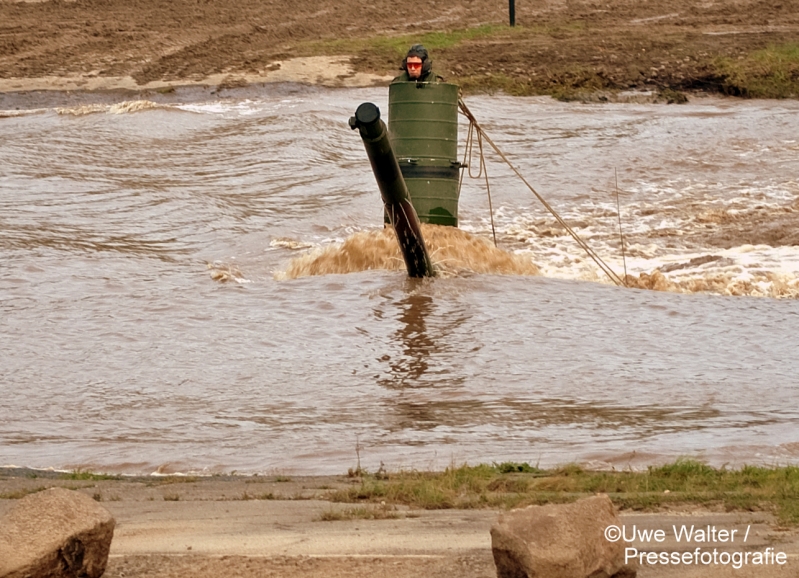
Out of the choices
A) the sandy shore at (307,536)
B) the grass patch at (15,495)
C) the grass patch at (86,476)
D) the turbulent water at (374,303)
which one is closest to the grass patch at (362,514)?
the sandy shore at (307,536)

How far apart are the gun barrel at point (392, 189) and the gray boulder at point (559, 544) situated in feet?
18.0

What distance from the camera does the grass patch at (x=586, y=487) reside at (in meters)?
4.68

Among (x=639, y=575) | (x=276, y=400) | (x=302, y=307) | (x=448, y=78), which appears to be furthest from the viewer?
(x=448, y=78)

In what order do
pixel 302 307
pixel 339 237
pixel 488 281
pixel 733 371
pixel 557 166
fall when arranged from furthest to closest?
pixel 557 166, pixel 339 237, pixel 488 281, pixel 302 307, pixel 733 371

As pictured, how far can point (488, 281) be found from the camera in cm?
1092

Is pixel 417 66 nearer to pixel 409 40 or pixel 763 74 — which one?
pixel 763 74

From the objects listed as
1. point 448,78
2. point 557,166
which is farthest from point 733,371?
point 448,78

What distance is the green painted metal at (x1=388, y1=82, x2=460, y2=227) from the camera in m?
10.5

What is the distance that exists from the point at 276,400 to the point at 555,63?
57.8 ft

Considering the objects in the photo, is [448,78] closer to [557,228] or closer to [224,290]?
[557,228]

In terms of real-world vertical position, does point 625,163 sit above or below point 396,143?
below

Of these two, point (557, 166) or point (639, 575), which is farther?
point (557, 166)

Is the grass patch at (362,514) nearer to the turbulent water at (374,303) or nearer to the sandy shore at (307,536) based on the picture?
the sandy shore at (307,536)

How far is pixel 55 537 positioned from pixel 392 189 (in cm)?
613
